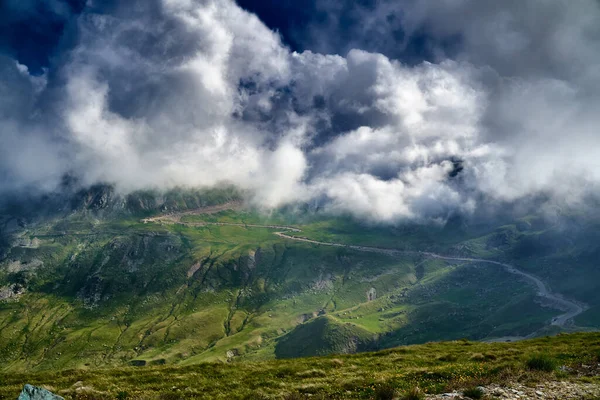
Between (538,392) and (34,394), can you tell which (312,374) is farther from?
(34,394)

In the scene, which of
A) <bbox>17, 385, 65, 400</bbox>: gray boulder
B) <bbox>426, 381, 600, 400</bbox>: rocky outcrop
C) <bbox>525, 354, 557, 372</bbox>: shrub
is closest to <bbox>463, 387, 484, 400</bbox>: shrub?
<bbox>426, 381, 600, 400</bbox>: rocky outcrop

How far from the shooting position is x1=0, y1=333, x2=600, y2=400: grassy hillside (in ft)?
93.6

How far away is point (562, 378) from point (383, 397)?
52.1 ft

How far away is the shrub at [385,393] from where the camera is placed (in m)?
25.4

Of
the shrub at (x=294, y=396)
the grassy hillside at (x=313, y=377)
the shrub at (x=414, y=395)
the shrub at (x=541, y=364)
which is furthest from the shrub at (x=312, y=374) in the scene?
the shrub at (x=541, y=364)

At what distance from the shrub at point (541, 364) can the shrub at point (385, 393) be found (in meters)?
14.7

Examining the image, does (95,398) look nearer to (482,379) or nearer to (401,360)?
(482,379)

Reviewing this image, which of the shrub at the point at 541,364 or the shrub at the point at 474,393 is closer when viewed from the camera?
the shrub at the point at 474,393

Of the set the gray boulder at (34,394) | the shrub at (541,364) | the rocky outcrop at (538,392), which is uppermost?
the gray boulder at (34,394)

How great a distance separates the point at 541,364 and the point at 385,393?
16927 millimetres

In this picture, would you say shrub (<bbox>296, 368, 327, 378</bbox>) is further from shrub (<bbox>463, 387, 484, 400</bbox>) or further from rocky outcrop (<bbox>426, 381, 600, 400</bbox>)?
shrub (<bbox>463, 387, 484, 400</bbox>)

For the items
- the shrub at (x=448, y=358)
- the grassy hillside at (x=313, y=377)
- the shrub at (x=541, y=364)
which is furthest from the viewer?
the shrub at (x=448, y=358)

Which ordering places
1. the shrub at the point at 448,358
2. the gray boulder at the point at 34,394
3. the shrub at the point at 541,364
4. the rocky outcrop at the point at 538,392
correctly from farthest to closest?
the shrub at the point at 448,358, the shrub at the point at 541,364, the rocky outcrop at the point at 538,392, the gray boulder at the point at 34,394

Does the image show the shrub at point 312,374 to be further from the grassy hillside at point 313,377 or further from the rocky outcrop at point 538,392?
the rocky outcrop at point 538,392
